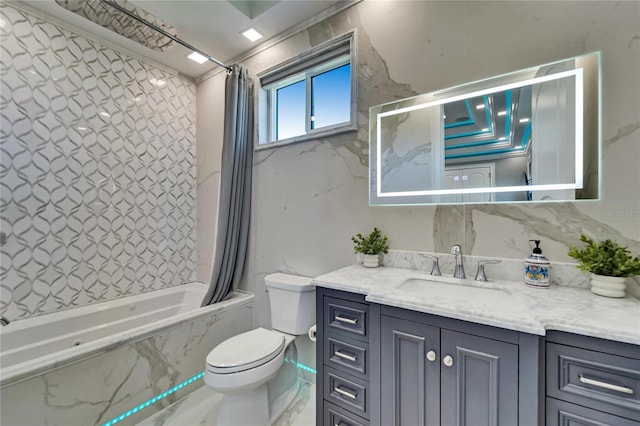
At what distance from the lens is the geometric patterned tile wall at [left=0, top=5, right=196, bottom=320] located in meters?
1.81

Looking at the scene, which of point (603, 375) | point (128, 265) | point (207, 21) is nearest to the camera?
point (603, 375)

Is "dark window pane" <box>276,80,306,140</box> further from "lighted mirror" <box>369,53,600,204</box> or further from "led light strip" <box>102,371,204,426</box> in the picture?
"led light strip" <box>102,371,204,426</box>

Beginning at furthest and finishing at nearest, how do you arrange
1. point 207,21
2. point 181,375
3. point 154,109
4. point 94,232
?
point 154,109 → point 94,232 → point 207,21 → point 181,375

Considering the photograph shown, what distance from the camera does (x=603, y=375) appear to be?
754 millimetres

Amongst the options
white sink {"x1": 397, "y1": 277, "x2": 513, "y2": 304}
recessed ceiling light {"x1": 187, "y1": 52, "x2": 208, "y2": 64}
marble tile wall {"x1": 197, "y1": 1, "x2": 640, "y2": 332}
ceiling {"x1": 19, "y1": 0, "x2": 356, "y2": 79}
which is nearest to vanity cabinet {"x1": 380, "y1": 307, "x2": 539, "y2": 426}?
white sink {"x1": 397, "y1": 277, "x2": 513, "y2": 304}

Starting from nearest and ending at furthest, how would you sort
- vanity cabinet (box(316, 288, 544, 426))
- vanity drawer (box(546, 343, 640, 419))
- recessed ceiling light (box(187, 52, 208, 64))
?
vanity drawer (box(546, 343, 640, 419)) → vanity cabinet (box(316, 288, 544, 426)) → recessed ceiling light (box(187, 52, 208, 64))

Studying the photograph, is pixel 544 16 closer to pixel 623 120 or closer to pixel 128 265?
pixel 623 120

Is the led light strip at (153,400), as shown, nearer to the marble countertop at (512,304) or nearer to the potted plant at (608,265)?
the marble countertop at (512,304)

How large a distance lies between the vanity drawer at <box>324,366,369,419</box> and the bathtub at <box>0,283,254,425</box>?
1.15m

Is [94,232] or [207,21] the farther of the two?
[94,232]

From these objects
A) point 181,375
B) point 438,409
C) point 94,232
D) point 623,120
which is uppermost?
point 623,120

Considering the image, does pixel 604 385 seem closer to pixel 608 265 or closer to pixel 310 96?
pixel 608 265

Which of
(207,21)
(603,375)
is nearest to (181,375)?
(603,375)

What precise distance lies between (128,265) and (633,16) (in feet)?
11.6
